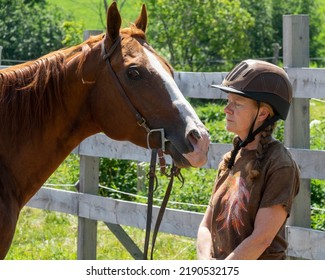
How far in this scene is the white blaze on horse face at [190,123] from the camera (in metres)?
3.58

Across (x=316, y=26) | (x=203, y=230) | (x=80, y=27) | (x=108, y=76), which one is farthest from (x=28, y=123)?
(x=316, y=26)

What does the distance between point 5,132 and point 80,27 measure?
14652 millimetres

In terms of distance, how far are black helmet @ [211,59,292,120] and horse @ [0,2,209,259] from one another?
66cm

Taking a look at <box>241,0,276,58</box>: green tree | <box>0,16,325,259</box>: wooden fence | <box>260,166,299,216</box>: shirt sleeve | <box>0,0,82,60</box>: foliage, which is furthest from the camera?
<box>241,0,276,58</box>: green tree

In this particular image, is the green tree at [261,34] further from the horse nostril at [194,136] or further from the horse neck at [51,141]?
the horse nostril at [194,136]

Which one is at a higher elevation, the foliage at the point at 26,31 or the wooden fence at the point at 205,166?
the foliage at the point at 26,31

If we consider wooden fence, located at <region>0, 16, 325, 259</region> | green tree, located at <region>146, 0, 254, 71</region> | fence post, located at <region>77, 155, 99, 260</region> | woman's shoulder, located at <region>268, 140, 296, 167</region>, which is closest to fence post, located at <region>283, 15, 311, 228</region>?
wooden fence, located at <region>0, 16, 325, 259</region>

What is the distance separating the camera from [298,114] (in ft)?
16.0

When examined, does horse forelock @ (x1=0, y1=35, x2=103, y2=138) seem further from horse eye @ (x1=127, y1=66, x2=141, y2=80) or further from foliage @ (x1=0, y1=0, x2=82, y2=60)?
foliage @ (x1=0, y1=0, x2=82, y2=60)

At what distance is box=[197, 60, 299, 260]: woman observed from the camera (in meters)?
2.90

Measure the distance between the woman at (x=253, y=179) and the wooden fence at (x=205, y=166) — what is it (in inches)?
66.6

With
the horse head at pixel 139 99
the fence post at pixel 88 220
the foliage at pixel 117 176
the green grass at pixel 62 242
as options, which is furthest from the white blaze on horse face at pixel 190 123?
the foliage at pixel 117 176

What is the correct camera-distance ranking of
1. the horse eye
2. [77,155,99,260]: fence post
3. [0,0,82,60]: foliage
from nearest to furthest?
1. the horse eye
2. [77,155,99,260]: fence post
3. [0,0,82,60]: foliage

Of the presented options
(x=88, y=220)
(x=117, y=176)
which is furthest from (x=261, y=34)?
(x=88, y=220)
